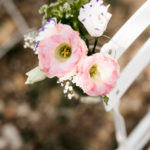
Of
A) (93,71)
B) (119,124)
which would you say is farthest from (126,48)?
(119,124)

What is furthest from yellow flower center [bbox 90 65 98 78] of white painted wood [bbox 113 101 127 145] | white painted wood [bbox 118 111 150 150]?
white painted wood [bbox 118 111 150 150]

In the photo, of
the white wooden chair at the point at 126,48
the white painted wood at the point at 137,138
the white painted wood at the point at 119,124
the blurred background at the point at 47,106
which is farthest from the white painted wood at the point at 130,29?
the blurred background at the point at 47,106

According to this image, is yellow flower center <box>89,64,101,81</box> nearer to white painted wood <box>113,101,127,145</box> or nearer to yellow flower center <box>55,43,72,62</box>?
yellow flower center <box>55,43,72,62</box>

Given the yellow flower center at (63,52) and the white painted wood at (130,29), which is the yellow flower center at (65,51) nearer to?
the yellow flower center at (63,52)

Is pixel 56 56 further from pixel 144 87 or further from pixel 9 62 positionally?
pixel 9 62

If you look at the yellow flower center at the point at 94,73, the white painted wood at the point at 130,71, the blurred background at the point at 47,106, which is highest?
the yellow flower center at the point at 94,73

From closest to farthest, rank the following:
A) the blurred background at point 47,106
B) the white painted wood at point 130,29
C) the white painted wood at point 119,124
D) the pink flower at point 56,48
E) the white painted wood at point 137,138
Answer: the pink flower at point 56,48 → the white painted wood at point 130,29 → the white painted wood at point 119,124 → the white painted wood at point 137,138 → the blurred background at point 47,106

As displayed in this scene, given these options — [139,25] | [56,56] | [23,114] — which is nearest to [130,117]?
[23,114]
